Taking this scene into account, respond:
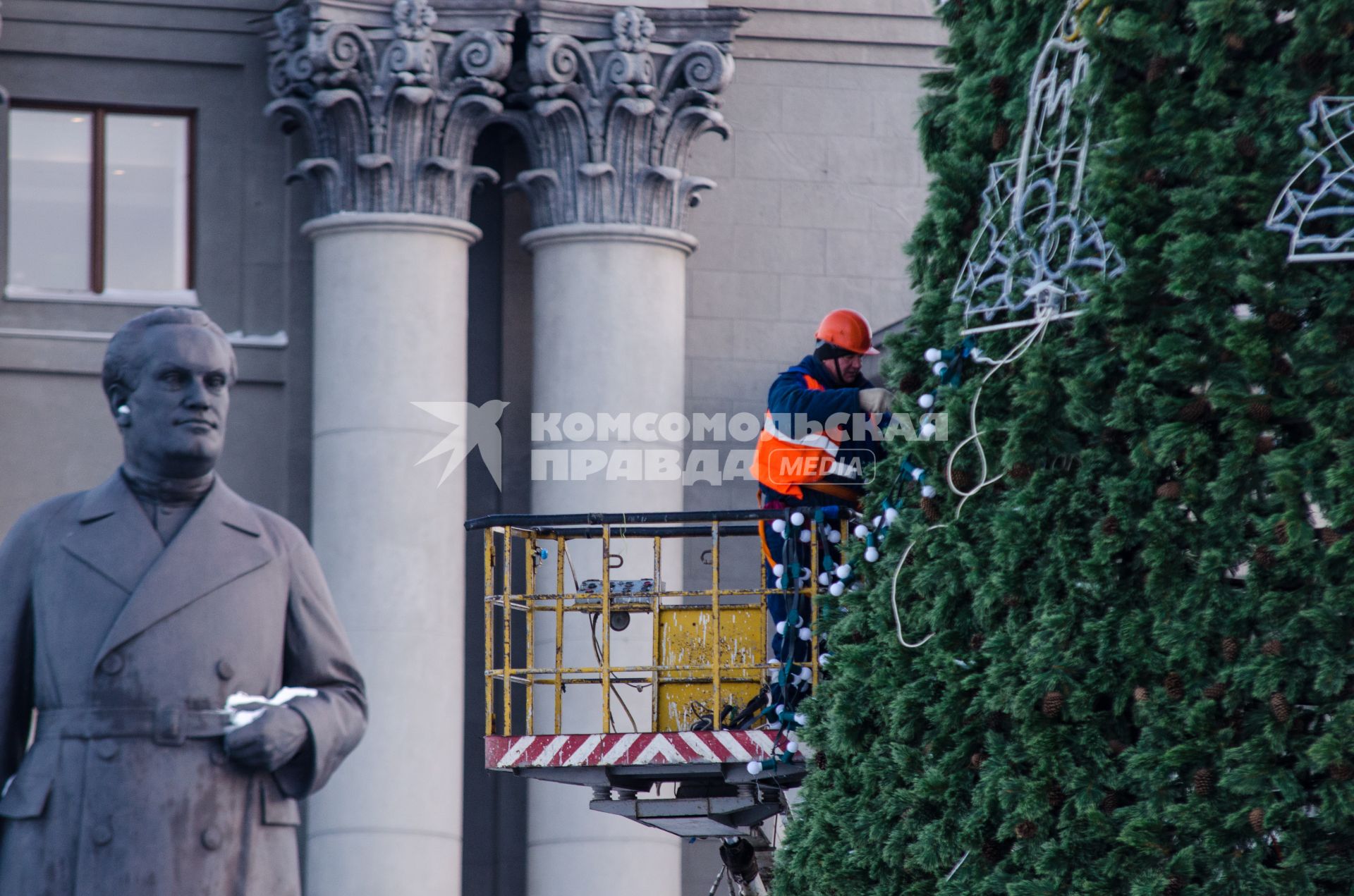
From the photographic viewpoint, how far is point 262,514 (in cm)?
698

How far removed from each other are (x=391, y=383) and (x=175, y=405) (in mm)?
13274

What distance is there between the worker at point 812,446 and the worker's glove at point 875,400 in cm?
12

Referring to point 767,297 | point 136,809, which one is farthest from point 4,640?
point 767,297

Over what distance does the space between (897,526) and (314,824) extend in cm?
1131

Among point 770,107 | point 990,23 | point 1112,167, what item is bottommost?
point 1112,167

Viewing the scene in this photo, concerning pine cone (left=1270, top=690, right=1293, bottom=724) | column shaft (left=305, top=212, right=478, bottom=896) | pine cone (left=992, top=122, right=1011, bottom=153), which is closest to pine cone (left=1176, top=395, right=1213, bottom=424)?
pine cone (left=1270, top=690, right=1293, bottom=724)

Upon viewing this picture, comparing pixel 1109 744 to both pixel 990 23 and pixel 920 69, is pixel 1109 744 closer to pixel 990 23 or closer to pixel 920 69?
pixel 990 23

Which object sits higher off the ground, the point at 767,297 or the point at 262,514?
the point at 767,297

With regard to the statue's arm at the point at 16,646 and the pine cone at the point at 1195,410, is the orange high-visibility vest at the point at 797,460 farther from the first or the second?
the statue's arm at the point at 16,646

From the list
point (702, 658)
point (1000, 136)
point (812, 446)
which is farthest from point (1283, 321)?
point (702, 658)

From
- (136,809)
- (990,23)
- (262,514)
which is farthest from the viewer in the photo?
(990,23)

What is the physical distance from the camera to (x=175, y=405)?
6.66 metres

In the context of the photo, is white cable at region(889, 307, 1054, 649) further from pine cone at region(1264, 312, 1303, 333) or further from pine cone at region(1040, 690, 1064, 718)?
pine cone at region(1264, 312, 1303, 333)

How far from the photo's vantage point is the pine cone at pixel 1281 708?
296 inches
